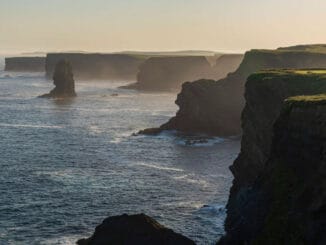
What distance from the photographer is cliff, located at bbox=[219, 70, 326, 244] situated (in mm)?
49625

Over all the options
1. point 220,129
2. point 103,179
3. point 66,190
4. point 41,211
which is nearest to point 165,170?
point 103,179

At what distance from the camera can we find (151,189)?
8019cm

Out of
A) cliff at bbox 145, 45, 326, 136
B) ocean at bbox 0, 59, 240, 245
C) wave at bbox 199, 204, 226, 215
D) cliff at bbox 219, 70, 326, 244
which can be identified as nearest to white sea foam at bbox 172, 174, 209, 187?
ocean at bbox 0, 59, 240, 245

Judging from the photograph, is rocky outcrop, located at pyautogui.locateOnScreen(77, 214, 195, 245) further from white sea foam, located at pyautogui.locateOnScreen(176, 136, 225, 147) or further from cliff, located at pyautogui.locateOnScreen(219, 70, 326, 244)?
white sea foam, located at pyautogui.locateOnScreen(176, 136, 225, 147)

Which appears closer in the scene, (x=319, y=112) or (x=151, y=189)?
(x=319, y=112)

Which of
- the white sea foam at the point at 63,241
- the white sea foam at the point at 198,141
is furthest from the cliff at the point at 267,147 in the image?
the white sea foam at the point at 198,141

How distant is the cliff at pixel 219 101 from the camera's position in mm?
131000

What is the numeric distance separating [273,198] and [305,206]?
4.40m

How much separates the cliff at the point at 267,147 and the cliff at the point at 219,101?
2049 inches

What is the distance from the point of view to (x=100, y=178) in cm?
8600

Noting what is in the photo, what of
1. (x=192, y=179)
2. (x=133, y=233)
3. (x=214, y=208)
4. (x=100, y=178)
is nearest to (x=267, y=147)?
(x=214, y=208)

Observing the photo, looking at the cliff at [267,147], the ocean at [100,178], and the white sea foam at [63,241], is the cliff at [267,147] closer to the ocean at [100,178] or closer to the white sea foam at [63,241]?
the ocean at [100,178]

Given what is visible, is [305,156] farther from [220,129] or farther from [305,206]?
[220,129]

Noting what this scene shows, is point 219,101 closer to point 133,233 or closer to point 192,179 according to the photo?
point 192,179
